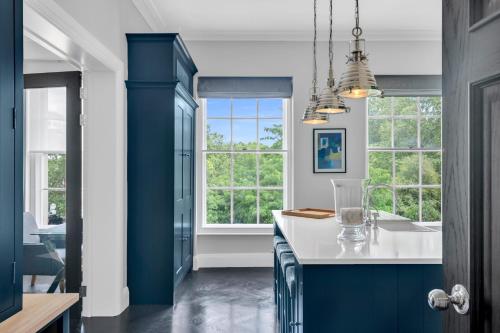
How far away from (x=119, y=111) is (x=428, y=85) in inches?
151

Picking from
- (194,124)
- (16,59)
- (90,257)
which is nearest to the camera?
(16,59)

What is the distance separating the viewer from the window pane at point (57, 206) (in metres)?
3.52

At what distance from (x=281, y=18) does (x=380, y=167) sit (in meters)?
2.29

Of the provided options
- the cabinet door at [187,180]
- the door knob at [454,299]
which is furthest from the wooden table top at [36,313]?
the cabinet door at [187,180]

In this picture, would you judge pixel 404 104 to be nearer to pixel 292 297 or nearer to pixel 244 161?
pixel 244 161

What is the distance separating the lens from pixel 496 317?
2.68 ft

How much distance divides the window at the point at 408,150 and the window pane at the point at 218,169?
1.89 meters

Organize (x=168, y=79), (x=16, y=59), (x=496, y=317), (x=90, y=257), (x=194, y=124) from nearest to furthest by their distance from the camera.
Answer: (x=496, y=317) → (x=16, y=59) → (x=90, y=257) → (x=168, y=79) → (x=194, y=124)

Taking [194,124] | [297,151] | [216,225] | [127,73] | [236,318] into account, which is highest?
[127,73]

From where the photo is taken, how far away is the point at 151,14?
13.6ft

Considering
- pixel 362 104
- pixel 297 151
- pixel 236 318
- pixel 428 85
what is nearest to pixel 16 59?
pixel 236 318

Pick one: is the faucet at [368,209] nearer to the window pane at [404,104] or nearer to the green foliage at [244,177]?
the green foliage at [244,177]

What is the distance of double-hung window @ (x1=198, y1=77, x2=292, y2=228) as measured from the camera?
5109 millimetres

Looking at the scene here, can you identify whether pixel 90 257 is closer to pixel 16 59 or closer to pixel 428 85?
pixel 16 59
